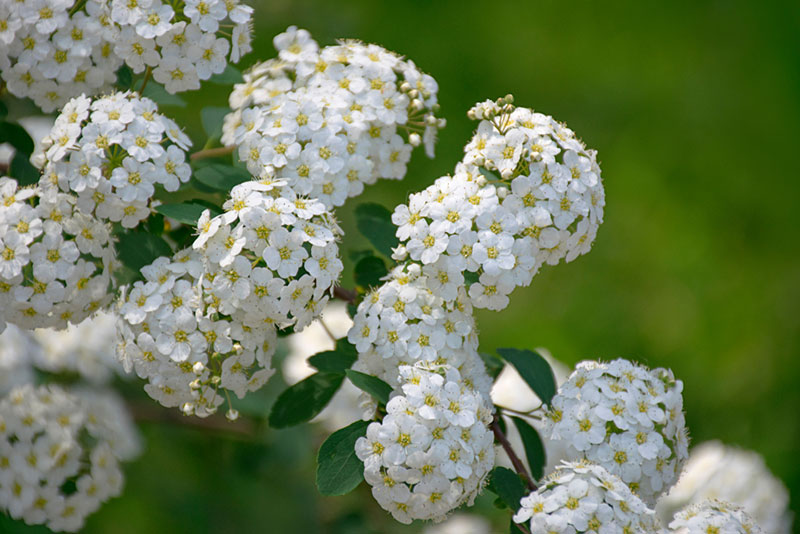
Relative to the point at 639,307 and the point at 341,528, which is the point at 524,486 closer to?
the point at 341,528

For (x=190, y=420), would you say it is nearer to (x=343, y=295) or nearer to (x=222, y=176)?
(x=343, y=295)

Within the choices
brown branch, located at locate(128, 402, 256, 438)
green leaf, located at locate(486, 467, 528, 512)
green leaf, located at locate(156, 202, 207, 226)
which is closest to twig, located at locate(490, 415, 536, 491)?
green leaf, located at locate(486, 467, 528, 512)

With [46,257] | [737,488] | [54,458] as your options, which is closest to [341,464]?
[46,257]

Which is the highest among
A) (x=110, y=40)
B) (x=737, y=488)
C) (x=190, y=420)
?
(x=110, y=40)

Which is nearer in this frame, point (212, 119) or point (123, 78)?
point (123, 78)

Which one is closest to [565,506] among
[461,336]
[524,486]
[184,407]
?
[524,486]

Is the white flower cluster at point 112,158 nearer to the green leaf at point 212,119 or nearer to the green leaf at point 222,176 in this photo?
the green leaf at point 222,176

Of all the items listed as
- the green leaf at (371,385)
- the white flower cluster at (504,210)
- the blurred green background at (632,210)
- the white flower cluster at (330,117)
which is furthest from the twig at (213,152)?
the blurred green background at (632,210)
